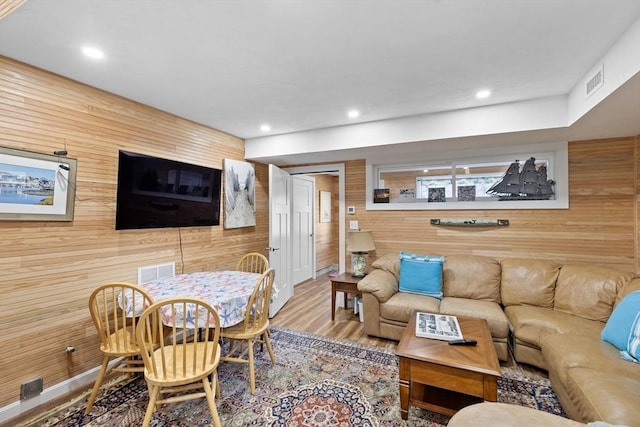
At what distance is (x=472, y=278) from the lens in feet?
10.6

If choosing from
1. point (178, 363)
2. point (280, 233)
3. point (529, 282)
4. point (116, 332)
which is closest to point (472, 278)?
point (529, 282)

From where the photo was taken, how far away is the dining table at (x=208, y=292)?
215 cm

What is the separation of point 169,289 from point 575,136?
4.38 metres

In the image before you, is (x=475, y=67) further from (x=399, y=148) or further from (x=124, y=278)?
(x=124, y=278)

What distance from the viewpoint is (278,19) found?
162 centimetres

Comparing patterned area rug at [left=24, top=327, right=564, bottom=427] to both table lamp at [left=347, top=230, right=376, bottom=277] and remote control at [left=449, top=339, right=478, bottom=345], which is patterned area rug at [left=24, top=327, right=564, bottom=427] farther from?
table lamp at [left=347, top=230, right=376, bottom=277]

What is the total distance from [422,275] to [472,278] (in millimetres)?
572

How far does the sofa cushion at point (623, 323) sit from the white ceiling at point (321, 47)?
1472mm

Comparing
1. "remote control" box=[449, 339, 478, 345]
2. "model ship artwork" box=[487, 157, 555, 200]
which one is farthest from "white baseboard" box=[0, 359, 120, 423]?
"model ship artwork" box=[487, 157, 555, 200]

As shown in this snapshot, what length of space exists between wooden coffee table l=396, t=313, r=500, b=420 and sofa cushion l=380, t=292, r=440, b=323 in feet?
2.33

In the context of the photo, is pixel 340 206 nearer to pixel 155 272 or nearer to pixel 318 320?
pixel 318 320

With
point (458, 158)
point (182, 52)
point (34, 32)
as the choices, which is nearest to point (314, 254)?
point (458, 158)

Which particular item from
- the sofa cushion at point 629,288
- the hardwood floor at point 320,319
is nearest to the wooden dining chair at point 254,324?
the hardwood floor at point 320,319

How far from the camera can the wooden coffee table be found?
1778 millimetres
